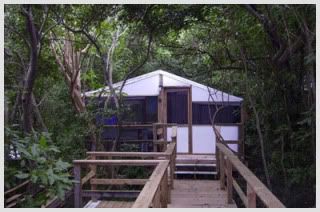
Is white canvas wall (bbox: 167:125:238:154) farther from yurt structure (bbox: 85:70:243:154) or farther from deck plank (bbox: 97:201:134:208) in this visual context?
deck plank (bbox: 97:201:134:208)

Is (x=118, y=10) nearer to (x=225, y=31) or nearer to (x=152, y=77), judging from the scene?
(x=225, y=31)

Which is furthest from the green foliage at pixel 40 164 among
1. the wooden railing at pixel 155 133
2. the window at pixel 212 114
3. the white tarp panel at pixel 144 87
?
the window at pixel 212 114

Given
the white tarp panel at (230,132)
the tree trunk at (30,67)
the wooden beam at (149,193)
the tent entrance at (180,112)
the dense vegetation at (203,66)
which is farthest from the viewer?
the tent entrance at (180,112)

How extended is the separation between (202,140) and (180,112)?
0.83m

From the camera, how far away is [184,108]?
368 inches

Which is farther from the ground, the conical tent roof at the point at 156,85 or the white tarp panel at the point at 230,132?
the conical tent roof at the point at 156,85

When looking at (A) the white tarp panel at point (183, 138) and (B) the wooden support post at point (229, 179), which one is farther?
(A) the white tarp panel at point (183, 138)

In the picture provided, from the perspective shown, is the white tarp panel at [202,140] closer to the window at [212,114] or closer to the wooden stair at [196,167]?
the window at [212,114]

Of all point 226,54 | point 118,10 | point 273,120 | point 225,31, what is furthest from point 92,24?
point 273,120

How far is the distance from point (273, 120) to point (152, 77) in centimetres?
393

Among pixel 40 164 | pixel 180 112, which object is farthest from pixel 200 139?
pixel 40 164

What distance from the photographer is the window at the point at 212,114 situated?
30.1 ft

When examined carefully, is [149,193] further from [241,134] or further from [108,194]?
[241,134]

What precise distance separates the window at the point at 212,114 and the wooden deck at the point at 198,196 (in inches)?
114
